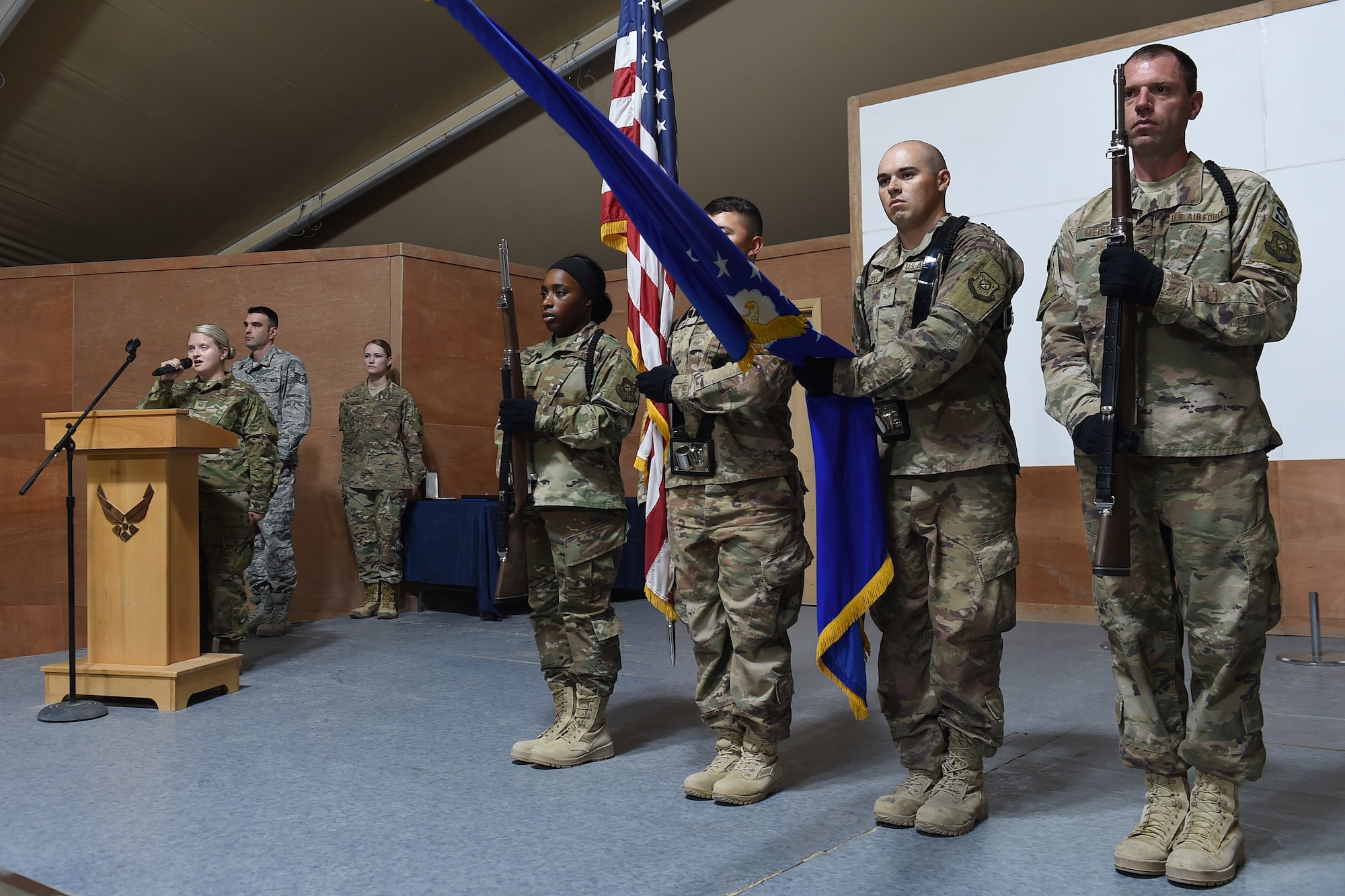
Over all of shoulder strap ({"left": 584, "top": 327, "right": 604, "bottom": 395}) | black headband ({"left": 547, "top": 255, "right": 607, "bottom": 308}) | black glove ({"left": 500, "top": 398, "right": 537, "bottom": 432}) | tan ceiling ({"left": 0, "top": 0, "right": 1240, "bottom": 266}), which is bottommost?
black glove ({"left": 500, "top": 398, "right": 537, "bottom": 432})

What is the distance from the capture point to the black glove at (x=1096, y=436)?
1886 millimetres

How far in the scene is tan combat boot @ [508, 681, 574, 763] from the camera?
113 inches

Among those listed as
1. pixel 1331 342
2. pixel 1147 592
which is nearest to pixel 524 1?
pixel 1331 342

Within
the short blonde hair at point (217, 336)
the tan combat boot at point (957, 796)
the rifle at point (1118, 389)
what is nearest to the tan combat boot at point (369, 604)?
the short blonde hair at point (217, 336)

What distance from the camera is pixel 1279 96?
482 centimetres

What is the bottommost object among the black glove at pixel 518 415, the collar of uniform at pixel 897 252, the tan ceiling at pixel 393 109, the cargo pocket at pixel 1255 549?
the cargo pocket at pixel 1255 549

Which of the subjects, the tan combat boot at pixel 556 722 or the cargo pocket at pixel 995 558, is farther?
the tan combat boot at pixel 556 722

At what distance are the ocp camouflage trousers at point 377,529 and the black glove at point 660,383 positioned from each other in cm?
421

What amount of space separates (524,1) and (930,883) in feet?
23.5

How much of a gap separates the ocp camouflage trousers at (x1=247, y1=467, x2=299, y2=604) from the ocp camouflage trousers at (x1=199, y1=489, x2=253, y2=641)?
4.03 ft

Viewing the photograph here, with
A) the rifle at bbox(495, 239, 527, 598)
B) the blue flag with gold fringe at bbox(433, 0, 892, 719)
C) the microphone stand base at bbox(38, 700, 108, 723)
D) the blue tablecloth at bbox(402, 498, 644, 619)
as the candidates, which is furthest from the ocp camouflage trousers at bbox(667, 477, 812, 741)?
the blue tablecloth at bbox(402, 498, 644, 619)

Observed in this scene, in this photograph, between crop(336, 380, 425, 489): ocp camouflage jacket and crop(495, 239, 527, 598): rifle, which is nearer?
crop(495, 239, 527, 598): rifle

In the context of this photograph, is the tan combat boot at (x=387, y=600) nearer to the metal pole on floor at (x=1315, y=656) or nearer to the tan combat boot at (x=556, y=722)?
the tan combat boot at (x=556, y=722)

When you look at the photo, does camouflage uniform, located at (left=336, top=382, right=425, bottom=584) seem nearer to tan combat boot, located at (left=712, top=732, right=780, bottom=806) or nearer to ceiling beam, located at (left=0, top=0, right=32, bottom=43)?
ceiling beam, located at (left=0, top=0, right=32, bottom=43)
